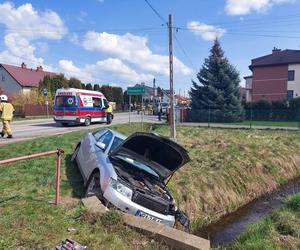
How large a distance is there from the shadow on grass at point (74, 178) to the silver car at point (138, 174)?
34 centimetres

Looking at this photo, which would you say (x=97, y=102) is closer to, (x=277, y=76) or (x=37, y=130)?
(x=37, y=130)

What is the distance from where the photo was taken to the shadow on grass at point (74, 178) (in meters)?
7.23

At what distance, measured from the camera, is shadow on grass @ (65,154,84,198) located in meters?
7.23

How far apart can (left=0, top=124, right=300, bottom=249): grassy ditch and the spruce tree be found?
19230 millimetres

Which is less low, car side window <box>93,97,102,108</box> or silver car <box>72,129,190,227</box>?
car side window <box>93,97,102,108</box>

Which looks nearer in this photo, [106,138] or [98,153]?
[98,153]

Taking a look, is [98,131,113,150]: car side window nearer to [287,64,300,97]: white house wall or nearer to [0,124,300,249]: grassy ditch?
[0,124,300,249]: grassy ditch

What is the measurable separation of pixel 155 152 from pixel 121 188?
56.1 inches

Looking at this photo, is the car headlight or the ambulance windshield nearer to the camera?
the car headlight

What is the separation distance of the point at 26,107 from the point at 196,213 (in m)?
38.5

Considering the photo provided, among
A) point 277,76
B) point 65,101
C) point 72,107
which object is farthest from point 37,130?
point 277,76

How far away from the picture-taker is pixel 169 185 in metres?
8.75

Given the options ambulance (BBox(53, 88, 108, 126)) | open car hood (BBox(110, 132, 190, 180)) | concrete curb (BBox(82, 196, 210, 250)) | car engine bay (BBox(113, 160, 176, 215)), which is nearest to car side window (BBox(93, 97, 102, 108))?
ambulance (BBox(53, 88, 108, 126))

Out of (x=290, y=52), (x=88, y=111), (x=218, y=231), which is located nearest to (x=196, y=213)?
(x=218, y=231)
